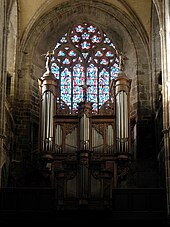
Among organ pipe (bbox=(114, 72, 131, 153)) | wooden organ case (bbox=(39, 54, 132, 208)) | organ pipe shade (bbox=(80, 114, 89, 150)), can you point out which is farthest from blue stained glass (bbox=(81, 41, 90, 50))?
organ pipe shade (bbox=(80, 114, 89, 150))

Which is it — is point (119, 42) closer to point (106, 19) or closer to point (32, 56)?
point (106, 19)

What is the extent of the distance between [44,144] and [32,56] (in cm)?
491

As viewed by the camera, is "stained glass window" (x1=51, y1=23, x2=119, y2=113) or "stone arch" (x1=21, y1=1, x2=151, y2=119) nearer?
"stone arch" (x1=21, y1=1, x2=151, y2=119)

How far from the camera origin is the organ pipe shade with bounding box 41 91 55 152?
2362 centimetres

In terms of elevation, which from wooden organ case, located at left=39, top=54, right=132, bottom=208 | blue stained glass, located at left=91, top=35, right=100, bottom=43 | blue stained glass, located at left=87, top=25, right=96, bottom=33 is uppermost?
blue stained glass, located at left=87, top=25, right=96, bottom=33

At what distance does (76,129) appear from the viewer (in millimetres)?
24031

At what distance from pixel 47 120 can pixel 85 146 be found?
1899 mm

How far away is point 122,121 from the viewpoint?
78.4 ft

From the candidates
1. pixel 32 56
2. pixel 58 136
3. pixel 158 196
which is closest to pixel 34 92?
pixel 32 56

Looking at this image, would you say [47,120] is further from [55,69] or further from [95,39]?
[95,39]

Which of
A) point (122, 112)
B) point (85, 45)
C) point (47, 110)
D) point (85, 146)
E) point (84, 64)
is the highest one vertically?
point (85, 45)

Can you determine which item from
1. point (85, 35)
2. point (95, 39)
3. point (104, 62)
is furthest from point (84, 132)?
point (85, 35)

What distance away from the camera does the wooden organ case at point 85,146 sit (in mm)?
22531

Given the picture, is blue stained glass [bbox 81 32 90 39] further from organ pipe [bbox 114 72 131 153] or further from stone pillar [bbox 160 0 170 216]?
stone pillar [bbox 160 0 170 216]
